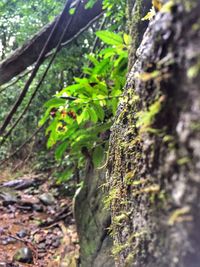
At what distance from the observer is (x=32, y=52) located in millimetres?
3078

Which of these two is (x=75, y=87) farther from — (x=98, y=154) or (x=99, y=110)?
(x=98, y=154)

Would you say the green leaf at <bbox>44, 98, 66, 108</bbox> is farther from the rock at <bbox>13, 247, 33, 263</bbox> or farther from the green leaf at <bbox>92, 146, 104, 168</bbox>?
the rock at <bbox>13, 247, 33, 263</bbox>

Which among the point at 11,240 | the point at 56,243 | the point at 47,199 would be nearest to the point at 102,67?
the point at 56,243

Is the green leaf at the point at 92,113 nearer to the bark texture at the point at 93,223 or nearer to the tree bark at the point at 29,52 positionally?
the bark texture at the point at 93,223

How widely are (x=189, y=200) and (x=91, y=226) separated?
2.53m

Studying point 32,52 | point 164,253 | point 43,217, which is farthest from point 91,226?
point 43,217

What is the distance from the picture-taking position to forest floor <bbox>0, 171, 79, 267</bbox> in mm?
4066

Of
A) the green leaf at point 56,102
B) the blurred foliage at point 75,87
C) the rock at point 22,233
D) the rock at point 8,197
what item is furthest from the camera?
the rock at point 8,197

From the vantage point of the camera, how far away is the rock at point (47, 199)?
596 centimetres

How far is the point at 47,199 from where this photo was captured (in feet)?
19.8

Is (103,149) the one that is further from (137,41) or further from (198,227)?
(198,227)

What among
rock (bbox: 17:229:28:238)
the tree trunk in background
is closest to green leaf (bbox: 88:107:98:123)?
the tree trunk in background

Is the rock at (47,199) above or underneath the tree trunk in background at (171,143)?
above

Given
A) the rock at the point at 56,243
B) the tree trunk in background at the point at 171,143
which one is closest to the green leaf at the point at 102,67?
the tree trunk in background at the point at 171,143
